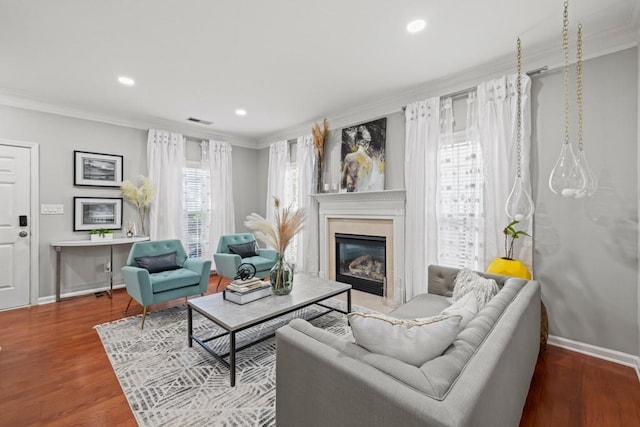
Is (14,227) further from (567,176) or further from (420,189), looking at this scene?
(567,176)

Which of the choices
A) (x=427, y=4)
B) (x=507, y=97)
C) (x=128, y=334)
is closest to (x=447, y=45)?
(x=427, y=4)

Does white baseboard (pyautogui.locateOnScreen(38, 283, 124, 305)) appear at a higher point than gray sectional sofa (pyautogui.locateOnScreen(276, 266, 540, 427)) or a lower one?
lower

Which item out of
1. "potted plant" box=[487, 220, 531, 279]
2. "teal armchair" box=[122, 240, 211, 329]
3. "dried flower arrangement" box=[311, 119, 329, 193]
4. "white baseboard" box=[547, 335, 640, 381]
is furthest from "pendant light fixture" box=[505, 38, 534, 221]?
"teal armchair" box=[122, 240, 211, 329]

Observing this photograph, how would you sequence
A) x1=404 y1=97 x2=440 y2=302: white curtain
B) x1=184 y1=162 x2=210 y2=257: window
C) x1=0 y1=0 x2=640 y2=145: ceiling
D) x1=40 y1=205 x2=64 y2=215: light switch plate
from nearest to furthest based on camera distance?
x1=0 y1=0 x2=640 y2=145: ceiling < x1=404 y1=97 x2=440 y2=302: white curtain < x1=40 y1=205 x2=64 y2=215: light switch plate < x1=184 y1=162 x2=210 y2=257: window

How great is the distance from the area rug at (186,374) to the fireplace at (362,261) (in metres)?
1.13

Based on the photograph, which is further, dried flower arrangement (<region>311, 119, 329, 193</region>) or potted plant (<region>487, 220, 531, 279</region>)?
dried flower arrangement (<region>311, 119, 329, 193</region>)

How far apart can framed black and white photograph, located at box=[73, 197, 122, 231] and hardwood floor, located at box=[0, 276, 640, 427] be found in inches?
61.6

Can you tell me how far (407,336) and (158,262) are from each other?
10.7 feet

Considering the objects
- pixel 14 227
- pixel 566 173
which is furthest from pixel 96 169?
pixel 566 173

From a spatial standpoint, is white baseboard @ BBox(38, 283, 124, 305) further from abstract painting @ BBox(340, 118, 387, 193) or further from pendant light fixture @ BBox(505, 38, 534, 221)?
pendant light fixture @ BBox(505, 38, 534, 221)

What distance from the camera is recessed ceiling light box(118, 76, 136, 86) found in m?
3.18

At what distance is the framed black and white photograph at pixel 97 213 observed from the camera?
13.3ft

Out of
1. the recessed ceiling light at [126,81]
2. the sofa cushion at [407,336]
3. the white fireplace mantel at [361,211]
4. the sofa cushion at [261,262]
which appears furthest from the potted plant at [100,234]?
the sofa cushion at [407,336]

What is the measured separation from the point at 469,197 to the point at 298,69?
225cm
